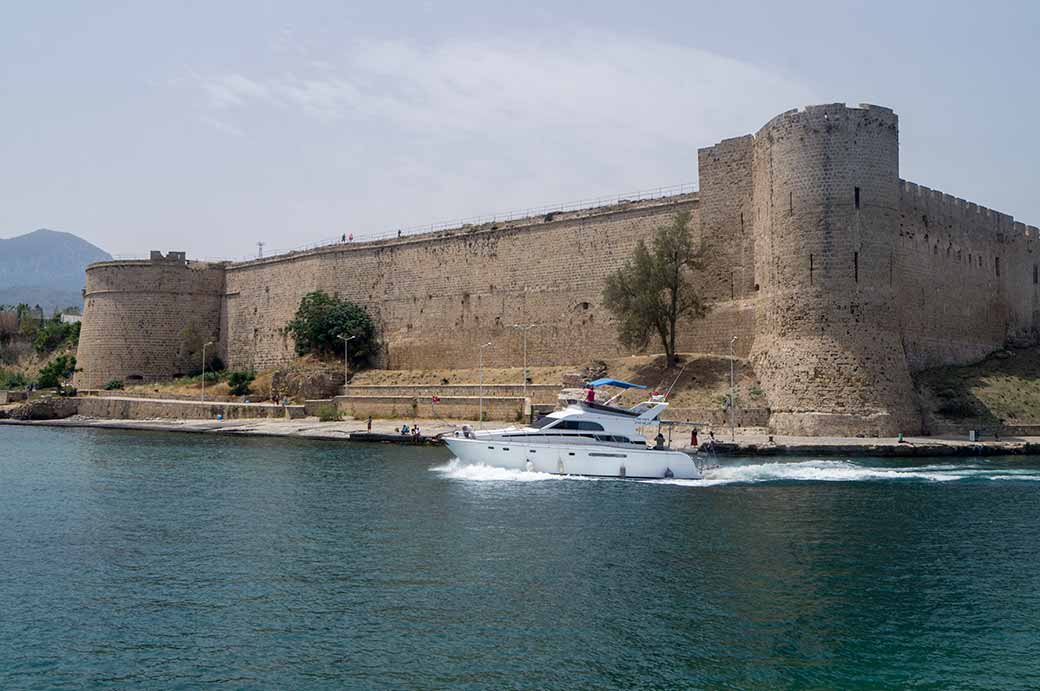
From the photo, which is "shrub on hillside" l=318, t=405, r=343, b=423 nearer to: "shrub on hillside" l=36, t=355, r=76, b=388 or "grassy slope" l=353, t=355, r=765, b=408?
"grassy slope" l=353, t=355, r=765, b=408

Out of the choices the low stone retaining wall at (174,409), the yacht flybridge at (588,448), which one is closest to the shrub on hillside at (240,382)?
the low stone retaining wall at (174,409)

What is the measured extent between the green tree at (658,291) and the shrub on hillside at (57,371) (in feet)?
123

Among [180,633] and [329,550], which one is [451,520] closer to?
[329,550]

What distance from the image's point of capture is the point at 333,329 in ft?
159

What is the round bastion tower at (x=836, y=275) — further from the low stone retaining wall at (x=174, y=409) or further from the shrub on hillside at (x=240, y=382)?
the shrub on hillside at (x=240, y=382)

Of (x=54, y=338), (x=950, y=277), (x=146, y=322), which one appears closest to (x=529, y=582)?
(x=950, y=277)

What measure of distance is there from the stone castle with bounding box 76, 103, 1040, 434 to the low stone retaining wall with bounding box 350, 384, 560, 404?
3141 millimetres

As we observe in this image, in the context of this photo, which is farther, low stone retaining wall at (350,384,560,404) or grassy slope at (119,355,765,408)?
low stone retaining wall at (350,384,560,404)

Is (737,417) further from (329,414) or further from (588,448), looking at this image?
(329,414)

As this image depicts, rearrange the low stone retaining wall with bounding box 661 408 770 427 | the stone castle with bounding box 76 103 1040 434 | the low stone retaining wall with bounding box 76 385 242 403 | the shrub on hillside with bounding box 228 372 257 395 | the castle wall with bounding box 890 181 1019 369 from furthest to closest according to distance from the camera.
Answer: the shrub on hillside with bounding box 228 372 257 395 → the low stone retaining wall with bounding box 76 385 242 403 → the castle wall with bounding box 890 181 1019 369 → the low stone retaining wall with bounding box 661 408 770 427 → the stone castle with bounding box 76 103 1040 434

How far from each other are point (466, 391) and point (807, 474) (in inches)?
730

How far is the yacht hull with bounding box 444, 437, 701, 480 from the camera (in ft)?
80.7

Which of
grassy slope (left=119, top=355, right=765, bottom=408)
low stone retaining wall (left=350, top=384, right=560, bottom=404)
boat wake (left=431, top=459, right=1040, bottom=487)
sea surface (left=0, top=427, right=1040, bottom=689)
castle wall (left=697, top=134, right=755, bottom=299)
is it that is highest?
castle wall (left=697, top=134, right=755, bottom=299)

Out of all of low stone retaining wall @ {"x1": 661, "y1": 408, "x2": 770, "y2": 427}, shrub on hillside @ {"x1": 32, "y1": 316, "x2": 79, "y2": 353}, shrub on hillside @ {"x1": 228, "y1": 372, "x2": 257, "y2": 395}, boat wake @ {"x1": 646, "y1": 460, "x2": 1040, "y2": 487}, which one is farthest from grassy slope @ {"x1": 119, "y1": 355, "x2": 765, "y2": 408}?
shrub on hillside @ {"x1": 32, "y1": 316, "x2": 79, "y2": 353}
